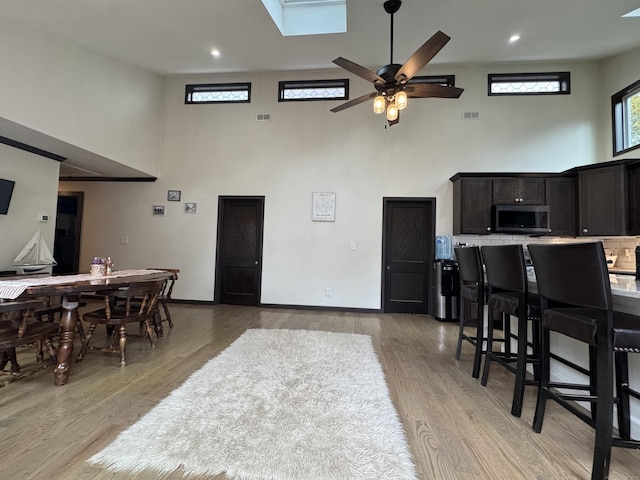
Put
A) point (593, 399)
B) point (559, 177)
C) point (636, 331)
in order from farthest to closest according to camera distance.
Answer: point (559, 177) < point (593, 399) < point (636, 331)

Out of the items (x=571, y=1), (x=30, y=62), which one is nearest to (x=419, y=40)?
(x=571, y=1)

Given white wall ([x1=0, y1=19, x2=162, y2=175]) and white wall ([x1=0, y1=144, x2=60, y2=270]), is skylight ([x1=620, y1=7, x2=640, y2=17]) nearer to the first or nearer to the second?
white wall ([x1=0, y1=19, x2=162, y2=175])

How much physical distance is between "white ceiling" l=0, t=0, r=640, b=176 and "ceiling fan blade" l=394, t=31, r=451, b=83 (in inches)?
54.1

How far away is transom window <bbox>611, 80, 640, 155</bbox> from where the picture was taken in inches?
163

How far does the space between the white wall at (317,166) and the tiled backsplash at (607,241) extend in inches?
15.7

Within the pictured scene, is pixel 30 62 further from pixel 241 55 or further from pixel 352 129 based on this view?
pixel 352 129

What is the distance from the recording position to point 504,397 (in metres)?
2.11

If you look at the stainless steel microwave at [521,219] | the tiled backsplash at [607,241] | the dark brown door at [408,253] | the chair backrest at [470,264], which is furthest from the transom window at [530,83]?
the chair backrest at [470,264]

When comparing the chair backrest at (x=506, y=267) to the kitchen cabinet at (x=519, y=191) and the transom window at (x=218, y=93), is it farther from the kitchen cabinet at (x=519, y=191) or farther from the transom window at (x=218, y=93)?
the transom window at (x=218, y=93)

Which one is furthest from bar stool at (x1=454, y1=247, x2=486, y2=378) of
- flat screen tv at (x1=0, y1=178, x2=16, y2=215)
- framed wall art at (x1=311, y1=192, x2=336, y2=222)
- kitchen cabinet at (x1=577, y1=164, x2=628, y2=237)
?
flat screen tv at (x1=0, y1=178, x2=16, y2=215)

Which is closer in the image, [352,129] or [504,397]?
[504,397]

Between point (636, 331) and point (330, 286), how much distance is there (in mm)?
3994

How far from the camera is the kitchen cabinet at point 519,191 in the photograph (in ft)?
14.6

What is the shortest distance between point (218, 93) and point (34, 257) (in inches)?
157
